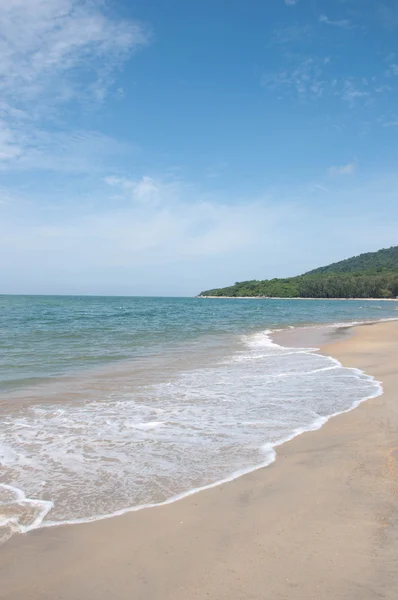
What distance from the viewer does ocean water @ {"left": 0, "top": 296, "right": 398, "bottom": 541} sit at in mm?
4547

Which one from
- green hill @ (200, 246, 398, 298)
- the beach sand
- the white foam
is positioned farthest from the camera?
green hill @ (200, 246, 398, 298)

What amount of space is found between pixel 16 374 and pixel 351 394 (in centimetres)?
869

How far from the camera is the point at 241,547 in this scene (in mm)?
3459

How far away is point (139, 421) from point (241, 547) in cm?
403

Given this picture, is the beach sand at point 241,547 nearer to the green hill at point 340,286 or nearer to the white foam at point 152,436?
the white foam at point 152,436

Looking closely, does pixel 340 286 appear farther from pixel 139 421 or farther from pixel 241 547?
pixel 241 547

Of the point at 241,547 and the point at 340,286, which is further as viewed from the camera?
the point at 340,286

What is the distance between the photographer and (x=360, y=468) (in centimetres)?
503

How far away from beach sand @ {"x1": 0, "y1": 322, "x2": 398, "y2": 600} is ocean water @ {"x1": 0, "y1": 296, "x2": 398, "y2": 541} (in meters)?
0.36

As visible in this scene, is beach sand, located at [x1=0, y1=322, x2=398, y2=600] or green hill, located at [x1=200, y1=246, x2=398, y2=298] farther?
green hill, located at [x1=200, y1=246, x2=398, y2=298]

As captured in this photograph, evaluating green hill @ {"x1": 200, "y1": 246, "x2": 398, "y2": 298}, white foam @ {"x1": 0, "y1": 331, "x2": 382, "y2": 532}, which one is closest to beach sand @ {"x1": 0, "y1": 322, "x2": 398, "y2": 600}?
white foam @ {"x1": 0, "y1": 331, "x2": 382, "y2": 532}

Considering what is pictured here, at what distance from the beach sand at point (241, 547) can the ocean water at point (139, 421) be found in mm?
361

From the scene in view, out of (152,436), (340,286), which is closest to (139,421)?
(152,436)

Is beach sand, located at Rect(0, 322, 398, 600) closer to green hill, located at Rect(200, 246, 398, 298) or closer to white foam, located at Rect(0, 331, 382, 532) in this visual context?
white foam, located at Rect(0, 331, 382, 532)
